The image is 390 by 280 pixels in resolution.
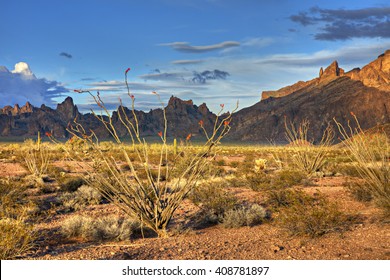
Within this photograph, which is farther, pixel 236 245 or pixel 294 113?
pixel 294 113

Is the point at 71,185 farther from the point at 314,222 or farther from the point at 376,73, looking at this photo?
the point at 376,73

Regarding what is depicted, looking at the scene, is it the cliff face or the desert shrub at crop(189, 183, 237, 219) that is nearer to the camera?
the desert shrub at crop(189, 183, 237, 219)

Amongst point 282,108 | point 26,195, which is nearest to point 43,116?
point 282,108

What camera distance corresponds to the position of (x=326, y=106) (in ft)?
378

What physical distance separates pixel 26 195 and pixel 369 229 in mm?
11113

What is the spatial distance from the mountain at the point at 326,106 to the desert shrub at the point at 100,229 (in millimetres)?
99531

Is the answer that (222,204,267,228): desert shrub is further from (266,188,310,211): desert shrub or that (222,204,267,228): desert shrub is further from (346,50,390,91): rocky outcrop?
(346,50,390,91): rocky outcrop

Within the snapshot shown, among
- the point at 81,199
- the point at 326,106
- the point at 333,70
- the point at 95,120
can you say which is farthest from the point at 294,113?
the point at 81,199

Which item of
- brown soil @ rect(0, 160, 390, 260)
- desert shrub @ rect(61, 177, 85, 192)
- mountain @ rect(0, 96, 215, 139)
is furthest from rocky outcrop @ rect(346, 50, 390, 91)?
brown soil @ rect(0, 160, 390, 260)

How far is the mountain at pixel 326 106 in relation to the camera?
11056cm

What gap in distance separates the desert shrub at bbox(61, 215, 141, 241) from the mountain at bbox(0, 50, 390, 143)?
8634 cm

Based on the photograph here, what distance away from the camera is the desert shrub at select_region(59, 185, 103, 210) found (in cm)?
1242

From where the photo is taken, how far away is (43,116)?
169 m

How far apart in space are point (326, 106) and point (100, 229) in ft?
373
